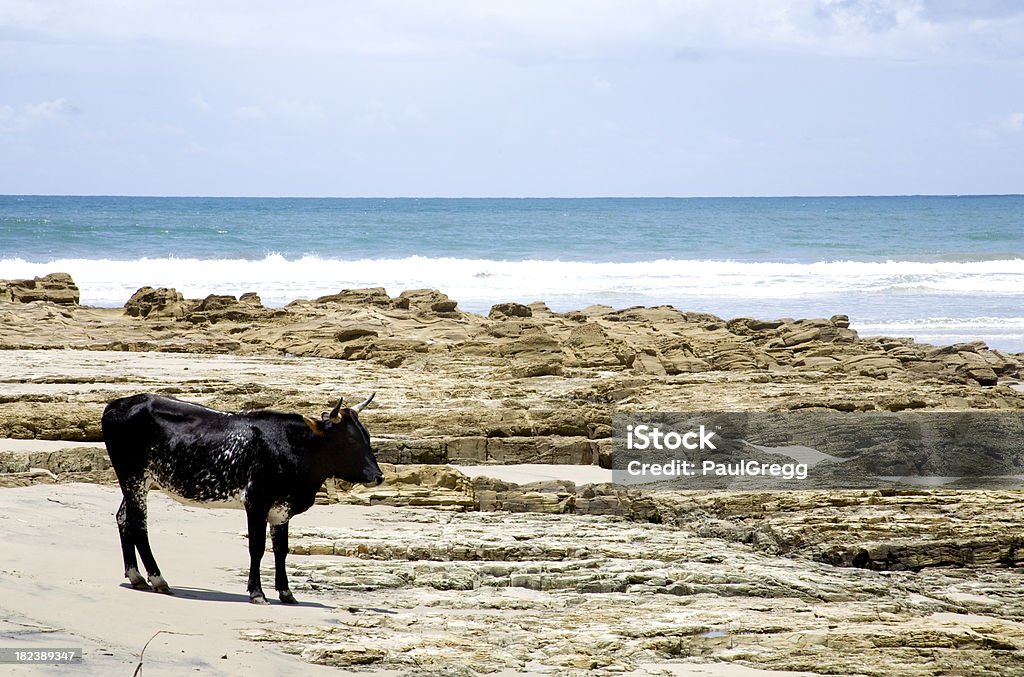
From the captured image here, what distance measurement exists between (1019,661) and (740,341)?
1018 cm

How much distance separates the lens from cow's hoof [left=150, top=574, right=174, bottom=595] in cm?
563

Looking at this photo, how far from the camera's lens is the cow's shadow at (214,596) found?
568 centimetres

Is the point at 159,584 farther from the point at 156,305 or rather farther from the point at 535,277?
the point at 535,277

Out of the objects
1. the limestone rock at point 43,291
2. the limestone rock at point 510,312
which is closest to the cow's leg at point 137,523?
the limestone rock at point 510,312

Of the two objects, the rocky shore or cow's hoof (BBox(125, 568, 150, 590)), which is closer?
cow's hoof (BBox(125, 568, 150, 590))

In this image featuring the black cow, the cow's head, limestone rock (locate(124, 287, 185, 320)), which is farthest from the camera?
limestone rock (locate(124, 287, 185, 320))

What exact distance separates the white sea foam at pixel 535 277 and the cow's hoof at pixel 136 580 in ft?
80.2

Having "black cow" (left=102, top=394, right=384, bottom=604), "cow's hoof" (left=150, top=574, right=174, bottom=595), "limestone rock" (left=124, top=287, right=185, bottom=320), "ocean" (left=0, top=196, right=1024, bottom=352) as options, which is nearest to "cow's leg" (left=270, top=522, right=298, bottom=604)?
"black cow" (left=102, top=394, right=384, bottom=604)

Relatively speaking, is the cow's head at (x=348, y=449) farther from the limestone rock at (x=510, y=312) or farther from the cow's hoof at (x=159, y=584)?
the limestone rock at (x=510, y=312)

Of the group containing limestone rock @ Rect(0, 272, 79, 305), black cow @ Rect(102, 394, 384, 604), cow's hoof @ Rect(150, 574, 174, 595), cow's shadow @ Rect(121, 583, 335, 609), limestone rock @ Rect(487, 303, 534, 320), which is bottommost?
cow's shadow @ Rect(121, 583, 335, 609)

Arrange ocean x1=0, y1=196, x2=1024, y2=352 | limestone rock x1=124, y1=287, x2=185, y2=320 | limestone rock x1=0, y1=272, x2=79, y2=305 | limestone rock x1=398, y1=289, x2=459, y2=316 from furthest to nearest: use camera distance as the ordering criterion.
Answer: ocean x1=0, y1=196, x2=1024, y2=352 < limestone rock x1=0, y1=272, x2=79, y2=305 < limestone rock x1=124, y1=287, x2=185, y2=320 < limestone rock x1=398, y1=289, x2=459, y2=316

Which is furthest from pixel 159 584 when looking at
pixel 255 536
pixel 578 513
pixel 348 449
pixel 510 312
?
pixel 510 312

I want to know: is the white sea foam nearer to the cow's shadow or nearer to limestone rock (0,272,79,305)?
limestone rock (0,272,79,305)

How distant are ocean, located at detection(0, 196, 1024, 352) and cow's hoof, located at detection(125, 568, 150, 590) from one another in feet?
63.1
